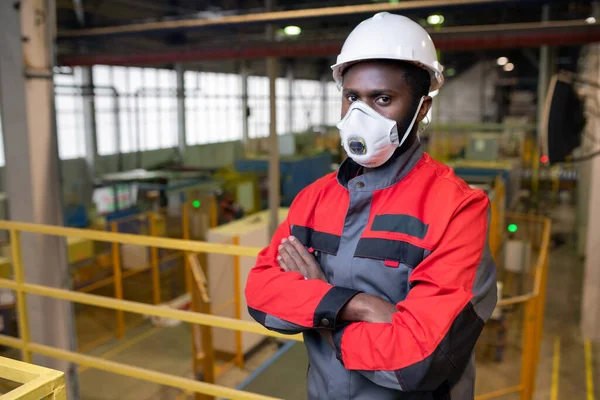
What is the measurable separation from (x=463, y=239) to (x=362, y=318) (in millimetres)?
363

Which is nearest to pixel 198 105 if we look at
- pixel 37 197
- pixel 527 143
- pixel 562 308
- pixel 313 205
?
pixel 527 143

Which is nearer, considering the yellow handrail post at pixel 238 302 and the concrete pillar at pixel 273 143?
the yellow handrail post at pixel 238 302

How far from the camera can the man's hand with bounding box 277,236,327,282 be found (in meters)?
1.77

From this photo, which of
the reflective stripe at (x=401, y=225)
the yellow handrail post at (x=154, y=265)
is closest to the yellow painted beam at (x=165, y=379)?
the reflective stripe at (x=401, y=225)

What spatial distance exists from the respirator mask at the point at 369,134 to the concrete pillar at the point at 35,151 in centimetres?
460

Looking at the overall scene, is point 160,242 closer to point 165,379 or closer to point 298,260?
point 165,379

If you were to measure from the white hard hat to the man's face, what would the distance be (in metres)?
0.03

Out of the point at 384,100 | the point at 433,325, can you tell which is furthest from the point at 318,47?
the point at 433,325

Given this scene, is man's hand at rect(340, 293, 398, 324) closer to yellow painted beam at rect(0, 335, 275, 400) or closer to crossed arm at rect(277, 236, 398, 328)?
crossed arm at rect(277, 236, 398, 328)

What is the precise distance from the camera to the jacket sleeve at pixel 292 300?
5.26ft

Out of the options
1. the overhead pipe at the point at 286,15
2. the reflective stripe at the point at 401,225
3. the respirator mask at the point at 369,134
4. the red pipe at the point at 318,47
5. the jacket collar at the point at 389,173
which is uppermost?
the overhead pipe at the point at 286,15

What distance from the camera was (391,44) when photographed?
165cm

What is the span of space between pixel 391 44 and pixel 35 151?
4.73 metres

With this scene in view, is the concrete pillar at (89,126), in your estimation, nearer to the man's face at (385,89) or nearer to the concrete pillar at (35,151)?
the concrete pillar at (35,151)
